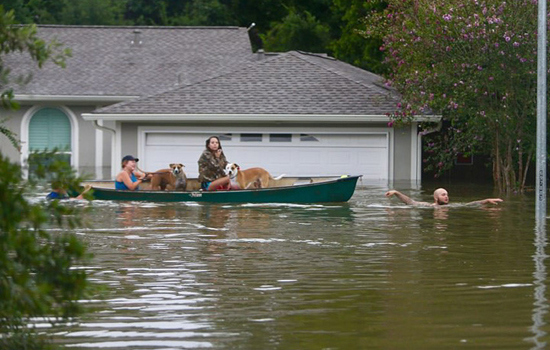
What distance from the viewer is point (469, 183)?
103 ft

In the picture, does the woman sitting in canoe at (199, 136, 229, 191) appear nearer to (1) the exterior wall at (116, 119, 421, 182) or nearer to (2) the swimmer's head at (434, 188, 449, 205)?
(2) the swimmer's head at (434, 188, 449, 205)

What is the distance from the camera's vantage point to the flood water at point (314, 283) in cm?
767

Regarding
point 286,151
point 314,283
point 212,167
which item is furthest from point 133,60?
point 314,283

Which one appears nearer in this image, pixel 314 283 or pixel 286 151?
pixel 314 283

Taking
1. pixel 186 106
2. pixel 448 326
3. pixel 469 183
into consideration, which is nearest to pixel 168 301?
pixel 448 326

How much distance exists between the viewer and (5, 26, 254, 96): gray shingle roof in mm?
34094

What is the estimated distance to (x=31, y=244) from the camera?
5.12m

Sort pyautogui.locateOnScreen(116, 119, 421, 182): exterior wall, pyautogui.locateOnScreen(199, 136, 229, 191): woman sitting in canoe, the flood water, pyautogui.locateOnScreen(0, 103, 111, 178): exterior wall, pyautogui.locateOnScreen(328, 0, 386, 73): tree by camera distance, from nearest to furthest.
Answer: the flood water < pyautogui.locateOnScreen(199, 136, 229, 191): woman sitting in canoe < pyautogui.locateOnScreen(116, 119, 421, 182): exterior wall < pyautogui.locateOnScreen(0, 103, 111, 178): exterior wall < pyautogui.locateOnScreen(328, 0, 386, 73): tree

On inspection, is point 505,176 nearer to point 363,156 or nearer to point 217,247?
point 363,156

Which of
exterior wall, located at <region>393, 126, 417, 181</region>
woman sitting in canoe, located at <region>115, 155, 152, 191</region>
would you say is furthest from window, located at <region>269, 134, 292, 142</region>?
woman sitting in canoe, located at <region>115, 155, 152, 191</region>

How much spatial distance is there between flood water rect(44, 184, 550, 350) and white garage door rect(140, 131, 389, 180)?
11.8 metres

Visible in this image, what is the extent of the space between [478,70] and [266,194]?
772 centimetres

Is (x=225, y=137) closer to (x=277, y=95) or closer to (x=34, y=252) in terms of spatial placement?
(x=277, y=95)

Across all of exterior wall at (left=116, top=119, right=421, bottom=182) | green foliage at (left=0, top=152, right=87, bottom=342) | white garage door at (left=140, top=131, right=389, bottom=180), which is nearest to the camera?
green foliage at (left=0, top=152, right=87, bottom=342)
